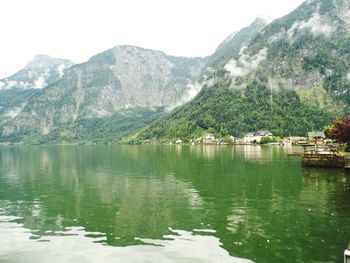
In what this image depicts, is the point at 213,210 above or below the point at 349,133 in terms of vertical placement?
below

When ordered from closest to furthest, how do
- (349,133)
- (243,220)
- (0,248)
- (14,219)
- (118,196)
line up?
1. (0,248)
2. (243,220)
3. (14,219)
4. (118,196)
5. (349,133)

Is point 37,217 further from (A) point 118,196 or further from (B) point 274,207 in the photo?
(B) point 274,207

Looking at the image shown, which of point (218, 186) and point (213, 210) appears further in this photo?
point (218, 186)

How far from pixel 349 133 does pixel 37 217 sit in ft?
260

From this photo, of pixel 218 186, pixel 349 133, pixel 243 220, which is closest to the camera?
pixel 243 220

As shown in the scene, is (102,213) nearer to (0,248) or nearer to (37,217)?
(37,217)

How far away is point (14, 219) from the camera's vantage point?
125 feet

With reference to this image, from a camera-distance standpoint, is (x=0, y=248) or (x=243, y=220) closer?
(x=0, y=248)

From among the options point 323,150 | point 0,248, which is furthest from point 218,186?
point 323,150

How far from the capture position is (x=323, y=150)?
3674 inches

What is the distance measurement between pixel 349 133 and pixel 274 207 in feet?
205

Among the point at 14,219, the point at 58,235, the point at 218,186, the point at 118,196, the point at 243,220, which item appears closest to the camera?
the point at 58,235

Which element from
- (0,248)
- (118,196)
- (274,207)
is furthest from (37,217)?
(274,207)

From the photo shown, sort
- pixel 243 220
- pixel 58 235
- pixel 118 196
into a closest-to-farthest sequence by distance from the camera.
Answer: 1. pixel 58 235
2. pixel 243 220
3. pixel 118 196
